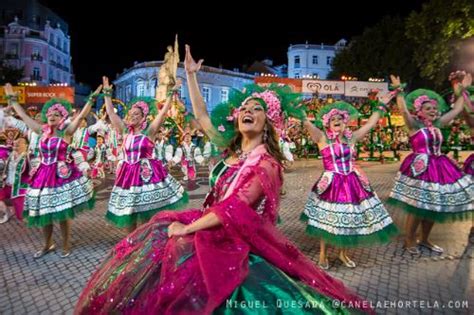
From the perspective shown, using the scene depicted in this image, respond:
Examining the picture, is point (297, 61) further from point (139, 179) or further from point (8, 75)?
point (139, 179)

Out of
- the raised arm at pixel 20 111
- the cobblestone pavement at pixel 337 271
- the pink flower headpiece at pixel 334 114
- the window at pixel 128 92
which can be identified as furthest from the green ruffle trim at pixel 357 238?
the window at pixel 128 92

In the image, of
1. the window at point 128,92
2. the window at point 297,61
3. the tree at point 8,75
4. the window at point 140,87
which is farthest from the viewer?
the window at point 297,61

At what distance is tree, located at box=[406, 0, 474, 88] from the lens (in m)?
13.4

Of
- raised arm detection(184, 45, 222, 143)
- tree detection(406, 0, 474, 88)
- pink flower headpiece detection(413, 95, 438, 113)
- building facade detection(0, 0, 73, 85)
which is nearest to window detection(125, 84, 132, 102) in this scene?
building facade detection(0, 0, 73, 85)

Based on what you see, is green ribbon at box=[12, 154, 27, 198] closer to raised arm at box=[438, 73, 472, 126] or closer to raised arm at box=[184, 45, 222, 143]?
raised arm at box=[184, 45, 222, 143]

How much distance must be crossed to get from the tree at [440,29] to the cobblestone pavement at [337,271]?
9.84 m

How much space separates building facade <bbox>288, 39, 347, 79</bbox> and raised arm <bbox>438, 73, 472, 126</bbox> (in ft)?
201

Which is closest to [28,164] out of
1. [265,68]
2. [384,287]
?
[384,287]

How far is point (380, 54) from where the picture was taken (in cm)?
3166

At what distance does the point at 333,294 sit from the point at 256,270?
491 mm

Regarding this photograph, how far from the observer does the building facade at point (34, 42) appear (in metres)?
49.5

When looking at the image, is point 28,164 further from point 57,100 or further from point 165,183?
point 165,183

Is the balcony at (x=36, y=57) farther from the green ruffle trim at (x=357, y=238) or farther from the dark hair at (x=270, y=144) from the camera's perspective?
the dark hair at (x=270, y=144)

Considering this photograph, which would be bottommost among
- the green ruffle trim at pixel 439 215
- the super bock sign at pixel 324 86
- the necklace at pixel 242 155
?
the green ruffle trim at pixel 439 215
